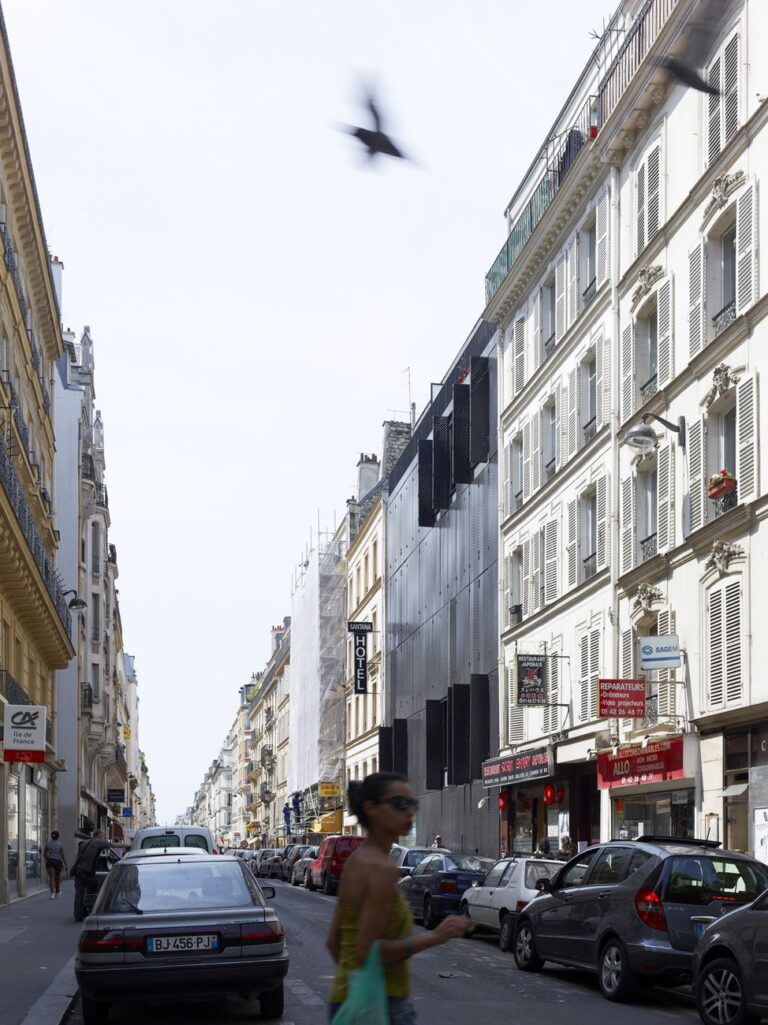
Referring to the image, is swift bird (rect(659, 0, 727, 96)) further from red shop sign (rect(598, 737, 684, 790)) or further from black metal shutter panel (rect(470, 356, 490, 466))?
black metal shutter panel (rect(470, 356, 490, 466))

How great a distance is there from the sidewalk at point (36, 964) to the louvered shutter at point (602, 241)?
17.1 meters

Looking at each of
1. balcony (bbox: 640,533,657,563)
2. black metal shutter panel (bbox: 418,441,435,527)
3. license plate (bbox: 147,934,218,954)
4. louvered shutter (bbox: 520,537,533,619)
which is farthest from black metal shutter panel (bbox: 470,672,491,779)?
license plate (bbox: 147,934,218,954)

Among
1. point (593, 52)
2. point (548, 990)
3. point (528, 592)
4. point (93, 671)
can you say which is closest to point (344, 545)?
point (93, 671)

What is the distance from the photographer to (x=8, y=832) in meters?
30.2

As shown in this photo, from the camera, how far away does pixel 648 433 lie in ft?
83.0

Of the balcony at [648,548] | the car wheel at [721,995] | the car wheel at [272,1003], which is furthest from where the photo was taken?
the balcony at [648,548]

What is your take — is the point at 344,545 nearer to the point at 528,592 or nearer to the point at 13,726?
the point at 528,592

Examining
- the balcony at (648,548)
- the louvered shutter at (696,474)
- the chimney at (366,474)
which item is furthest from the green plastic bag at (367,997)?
the chimney at (366,474)

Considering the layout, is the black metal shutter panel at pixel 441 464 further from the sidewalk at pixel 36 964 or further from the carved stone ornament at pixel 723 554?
the sidewalk at pixel 36 964

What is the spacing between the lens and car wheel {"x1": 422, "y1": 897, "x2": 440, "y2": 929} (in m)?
24.2

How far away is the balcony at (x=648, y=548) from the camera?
91.2 feet

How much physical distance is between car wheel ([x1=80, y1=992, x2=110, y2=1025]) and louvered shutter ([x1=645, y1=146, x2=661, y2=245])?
802 inches

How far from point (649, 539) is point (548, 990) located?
47.2ft

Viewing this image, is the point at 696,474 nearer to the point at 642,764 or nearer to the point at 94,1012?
the point at 642,764
